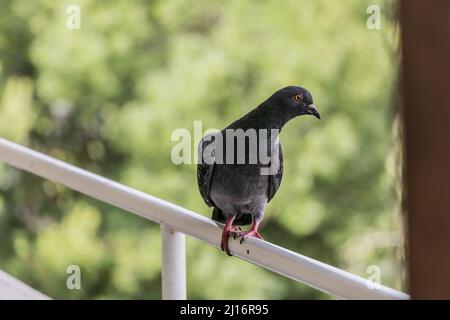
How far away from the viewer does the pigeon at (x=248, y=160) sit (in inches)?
62.6

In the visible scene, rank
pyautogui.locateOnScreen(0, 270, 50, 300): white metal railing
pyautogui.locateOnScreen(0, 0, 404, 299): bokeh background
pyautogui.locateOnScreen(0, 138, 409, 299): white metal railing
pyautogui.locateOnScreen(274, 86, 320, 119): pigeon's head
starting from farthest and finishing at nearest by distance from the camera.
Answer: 1. pyautogui.locateOnScreen(0, 0, 404, 299): bokeh background
2. pyautogui.locateOnScreen(0, 270, 50, 300): white metal railing
3. pyautogui.locateOnScreen(274, 86, 320, 119): pigeon's head
4. pyautogui.locateOnScreen(0, 138, 409, 299): white metal railing

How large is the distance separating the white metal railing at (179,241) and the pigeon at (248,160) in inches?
5.8

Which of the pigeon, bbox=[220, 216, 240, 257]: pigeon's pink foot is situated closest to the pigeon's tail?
the pigeon

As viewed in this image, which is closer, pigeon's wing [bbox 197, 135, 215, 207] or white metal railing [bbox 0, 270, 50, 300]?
pigeon's wing [bbox 197, 135, 215, 207]

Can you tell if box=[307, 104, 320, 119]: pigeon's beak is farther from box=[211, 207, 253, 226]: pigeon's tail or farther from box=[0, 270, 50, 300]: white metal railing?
box=[0, 270, 50, 300]: white metal railing

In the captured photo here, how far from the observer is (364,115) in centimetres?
516

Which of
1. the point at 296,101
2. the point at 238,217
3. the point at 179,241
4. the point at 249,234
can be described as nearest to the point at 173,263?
the point at 179,241

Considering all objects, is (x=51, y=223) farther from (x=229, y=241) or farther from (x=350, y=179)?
(x=229, y=241)

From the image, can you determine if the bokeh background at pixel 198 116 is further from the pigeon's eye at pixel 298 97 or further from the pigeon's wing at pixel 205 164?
the pigeon's eye at pixel 298 97

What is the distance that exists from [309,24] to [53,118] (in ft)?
7.18

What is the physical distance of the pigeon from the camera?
1589mm

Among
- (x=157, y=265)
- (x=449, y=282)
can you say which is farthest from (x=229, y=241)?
(x=157, y=265)

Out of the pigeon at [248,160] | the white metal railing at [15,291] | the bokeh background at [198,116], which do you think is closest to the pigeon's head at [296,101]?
the pigeon at [248,160]

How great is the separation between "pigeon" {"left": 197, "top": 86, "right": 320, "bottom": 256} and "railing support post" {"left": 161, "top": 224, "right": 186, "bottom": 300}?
0.47 feet
